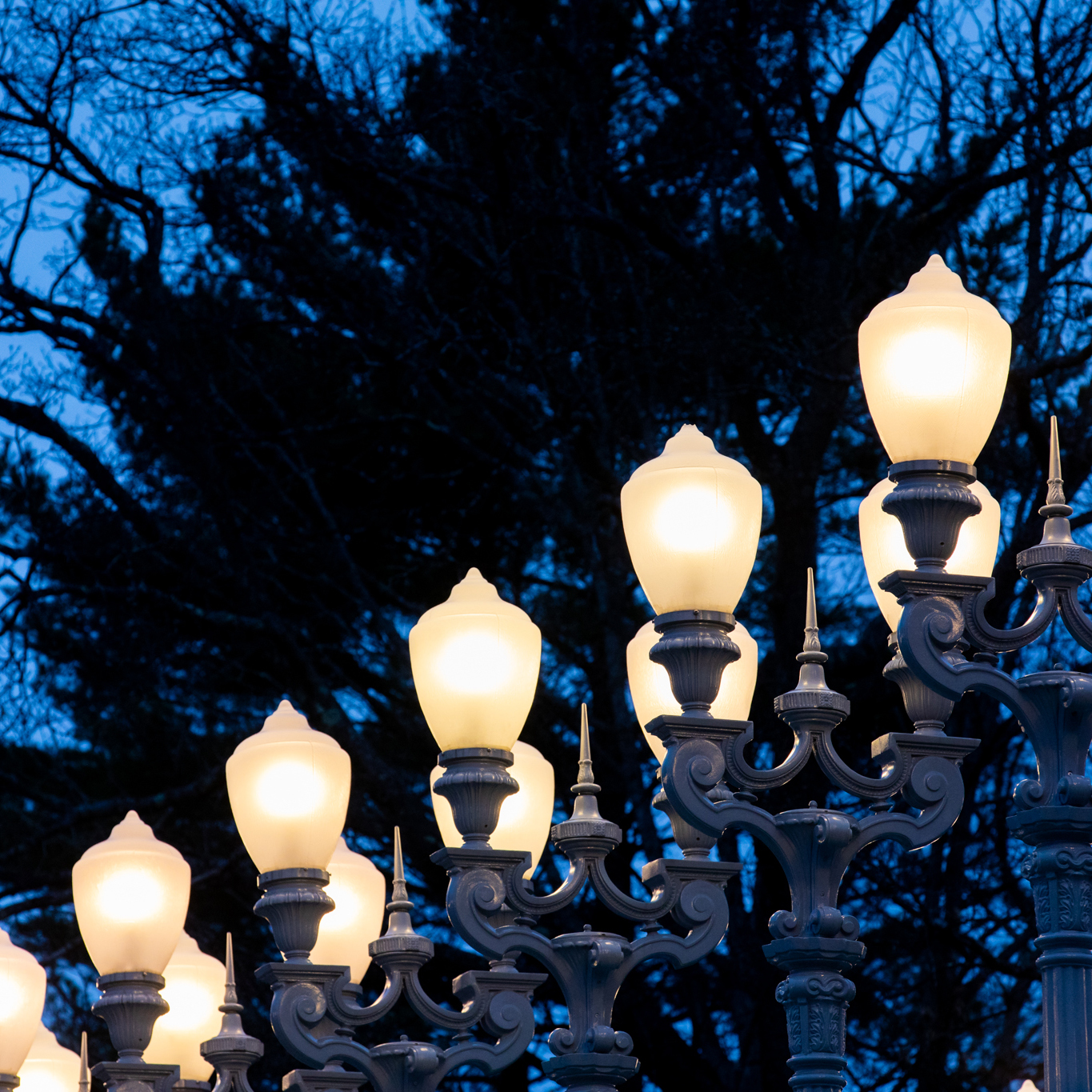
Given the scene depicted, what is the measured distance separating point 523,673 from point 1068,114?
9.28 m

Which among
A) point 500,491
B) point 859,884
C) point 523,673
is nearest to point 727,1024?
point 859,884

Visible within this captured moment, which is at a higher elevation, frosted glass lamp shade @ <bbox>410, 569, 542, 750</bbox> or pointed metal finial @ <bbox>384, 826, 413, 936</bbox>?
frosted glass lamp shade @ <bbox>410, 569, 542, 750</bbox>

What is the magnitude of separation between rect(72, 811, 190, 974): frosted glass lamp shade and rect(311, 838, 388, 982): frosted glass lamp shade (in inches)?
23.6

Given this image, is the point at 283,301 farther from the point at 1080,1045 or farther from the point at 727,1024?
the point at 1080,1045

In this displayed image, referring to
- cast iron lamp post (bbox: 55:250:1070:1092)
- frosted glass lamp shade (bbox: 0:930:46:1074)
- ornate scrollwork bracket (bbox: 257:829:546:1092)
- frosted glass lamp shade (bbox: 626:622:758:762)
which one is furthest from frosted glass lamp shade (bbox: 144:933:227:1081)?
frosted glass lamp shade (bbox: 626:622:758:762)

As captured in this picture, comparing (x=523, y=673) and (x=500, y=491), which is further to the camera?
(x=500, y=491)

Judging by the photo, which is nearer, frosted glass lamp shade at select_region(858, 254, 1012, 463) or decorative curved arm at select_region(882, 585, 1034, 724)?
decorative curved arm at select_region(882, 585, 1034, 724)

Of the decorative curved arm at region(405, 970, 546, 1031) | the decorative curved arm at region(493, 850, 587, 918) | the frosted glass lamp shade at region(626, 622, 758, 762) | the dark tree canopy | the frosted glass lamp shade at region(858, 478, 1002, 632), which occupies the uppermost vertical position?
the dark tree canopy

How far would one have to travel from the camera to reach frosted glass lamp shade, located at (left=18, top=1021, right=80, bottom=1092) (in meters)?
8.22

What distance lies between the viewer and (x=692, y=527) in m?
5.40

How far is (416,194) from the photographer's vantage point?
15750 millimetres

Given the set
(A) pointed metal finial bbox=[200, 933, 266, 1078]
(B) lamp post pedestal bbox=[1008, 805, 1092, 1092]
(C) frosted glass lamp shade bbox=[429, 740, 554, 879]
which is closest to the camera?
(B) lamp post pedestal bbox=[1008, 805, 1092, 1092]

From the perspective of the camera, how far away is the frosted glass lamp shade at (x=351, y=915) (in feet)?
23.7

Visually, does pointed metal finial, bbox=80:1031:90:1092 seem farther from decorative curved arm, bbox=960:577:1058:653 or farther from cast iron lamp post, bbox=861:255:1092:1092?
decorative curved arm, bbox=960:577:1058:653
